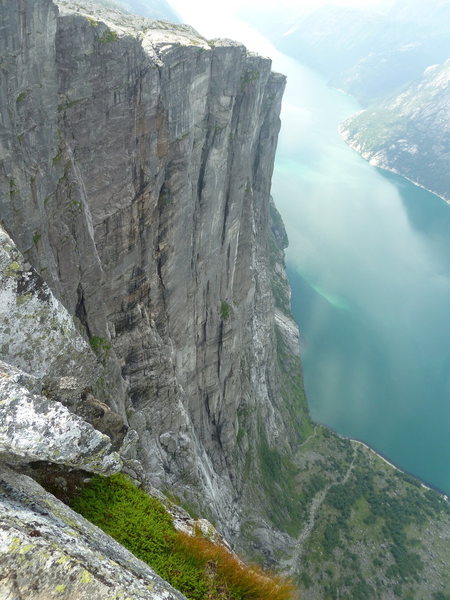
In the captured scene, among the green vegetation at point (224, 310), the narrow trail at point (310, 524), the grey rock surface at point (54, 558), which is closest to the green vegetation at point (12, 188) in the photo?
the grey rock surface at point (54, 558)

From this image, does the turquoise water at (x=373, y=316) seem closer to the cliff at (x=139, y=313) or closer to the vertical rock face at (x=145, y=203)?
the cliff at (x=139, y=313)

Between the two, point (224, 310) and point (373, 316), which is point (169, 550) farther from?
point (373, 316)

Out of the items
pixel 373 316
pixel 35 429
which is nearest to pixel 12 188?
pixel 35 429

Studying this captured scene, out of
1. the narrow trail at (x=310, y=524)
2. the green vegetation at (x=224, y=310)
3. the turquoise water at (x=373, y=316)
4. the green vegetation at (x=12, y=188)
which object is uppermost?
the turquoise water at (x=373, y=316)

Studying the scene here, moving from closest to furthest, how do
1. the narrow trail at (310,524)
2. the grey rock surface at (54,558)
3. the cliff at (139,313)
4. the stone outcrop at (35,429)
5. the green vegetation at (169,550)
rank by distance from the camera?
the grey rock surface at (54,558), the stone outcrop at (35,429), the cliff at (139,313), the green vegetation at (169,550), the narrow trail at (310,524)

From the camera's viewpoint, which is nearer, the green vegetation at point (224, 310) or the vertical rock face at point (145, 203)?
the vertical rock face at point (145, 203)

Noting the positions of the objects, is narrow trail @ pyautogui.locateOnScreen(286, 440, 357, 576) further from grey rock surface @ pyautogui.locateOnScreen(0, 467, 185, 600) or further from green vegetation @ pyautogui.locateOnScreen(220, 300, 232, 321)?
grey rock surface @ pyautogui.locateOnScreen(0, 467, 185, 600)
